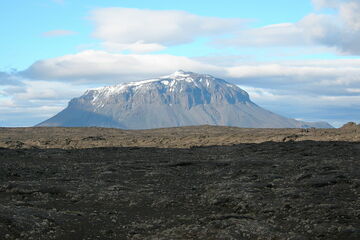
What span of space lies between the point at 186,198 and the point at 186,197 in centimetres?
22

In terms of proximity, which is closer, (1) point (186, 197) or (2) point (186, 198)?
(2) point (186, 198)

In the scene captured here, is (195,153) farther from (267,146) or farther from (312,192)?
(312,192)

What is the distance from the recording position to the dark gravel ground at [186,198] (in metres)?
23.3

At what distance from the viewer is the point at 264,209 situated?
27.4 meters

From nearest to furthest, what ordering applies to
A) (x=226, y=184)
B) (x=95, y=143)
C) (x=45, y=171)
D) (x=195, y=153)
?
(x=226, y=184)
(x=45, y=171)
(x=195, y=153)
(x=95, y=143)

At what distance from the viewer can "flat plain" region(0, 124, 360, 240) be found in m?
23.4

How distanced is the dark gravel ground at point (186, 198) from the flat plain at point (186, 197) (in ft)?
0.17

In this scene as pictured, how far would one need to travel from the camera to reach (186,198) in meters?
31.9

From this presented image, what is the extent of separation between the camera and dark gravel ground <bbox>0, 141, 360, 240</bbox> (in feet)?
76.5

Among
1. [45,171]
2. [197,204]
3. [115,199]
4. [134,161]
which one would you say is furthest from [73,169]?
[197,204]

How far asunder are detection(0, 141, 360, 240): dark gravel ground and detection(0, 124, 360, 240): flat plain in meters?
0.05

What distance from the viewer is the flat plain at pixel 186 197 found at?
76.7 ft

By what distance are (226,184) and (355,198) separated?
9.24m

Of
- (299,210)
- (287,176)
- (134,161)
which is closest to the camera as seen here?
(299,210)
